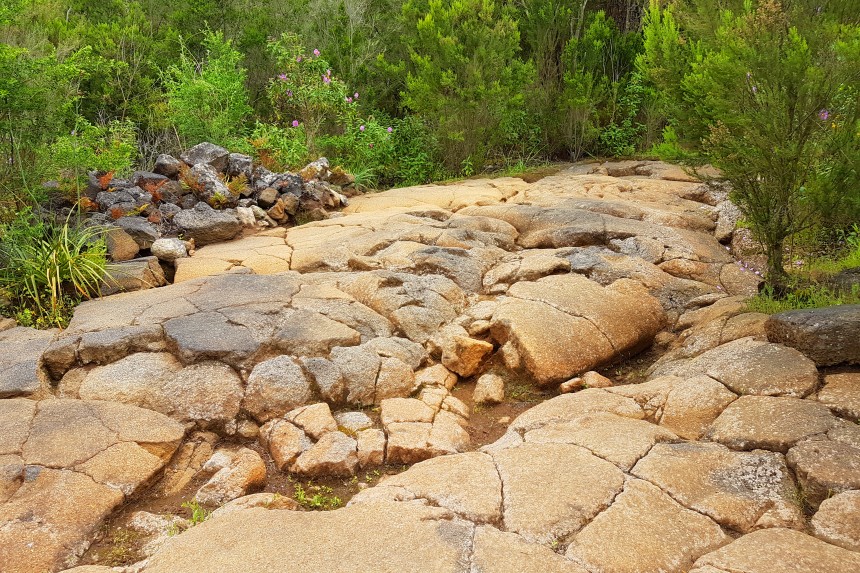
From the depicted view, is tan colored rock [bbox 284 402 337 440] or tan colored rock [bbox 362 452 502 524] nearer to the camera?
tan colored rock [bbox 362 452 502 524]

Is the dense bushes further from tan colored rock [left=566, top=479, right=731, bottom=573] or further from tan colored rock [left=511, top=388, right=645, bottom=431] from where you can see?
tan colored rock [left=566, top=479, right=731, bottom=573]

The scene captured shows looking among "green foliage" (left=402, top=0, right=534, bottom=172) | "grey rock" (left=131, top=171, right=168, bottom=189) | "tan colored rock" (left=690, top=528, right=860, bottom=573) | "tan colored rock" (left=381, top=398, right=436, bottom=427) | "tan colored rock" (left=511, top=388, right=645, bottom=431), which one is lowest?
"tan colored rock" (left=381, top=398, right=436, bottom=427)

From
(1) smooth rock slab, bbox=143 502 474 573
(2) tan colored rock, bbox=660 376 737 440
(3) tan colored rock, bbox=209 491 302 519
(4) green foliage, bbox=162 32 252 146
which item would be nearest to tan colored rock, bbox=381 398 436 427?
(3) tan colored rock, bbox=209 491 302 519

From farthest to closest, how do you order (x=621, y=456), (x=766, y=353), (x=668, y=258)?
(x=668, y=258) → (x=766, y=353) → (x=621, y=456)

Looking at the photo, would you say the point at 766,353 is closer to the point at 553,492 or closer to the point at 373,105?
the point at 553,492

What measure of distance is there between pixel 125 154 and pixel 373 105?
5019 mm

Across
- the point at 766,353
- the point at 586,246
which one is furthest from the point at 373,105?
the point at 766,353

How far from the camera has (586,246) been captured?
20.3ft

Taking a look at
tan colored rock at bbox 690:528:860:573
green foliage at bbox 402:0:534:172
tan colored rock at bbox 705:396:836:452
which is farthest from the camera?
green foliage at bbox 402:0:534:172

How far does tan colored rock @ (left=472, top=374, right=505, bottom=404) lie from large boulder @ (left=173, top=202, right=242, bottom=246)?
3.74m

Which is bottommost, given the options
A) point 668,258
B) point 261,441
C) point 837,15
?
point 261,441

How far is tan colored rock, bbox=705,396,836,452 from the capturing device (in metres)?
3.02

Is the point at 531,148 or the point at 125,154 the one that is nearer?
A: the point at 125,154

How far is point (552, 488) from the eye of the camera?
288cm
